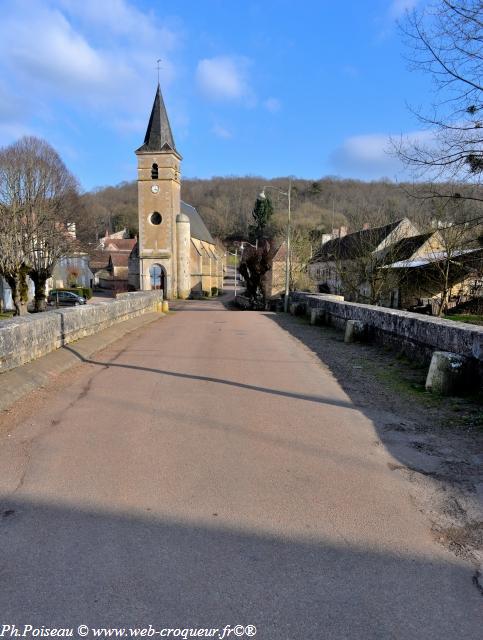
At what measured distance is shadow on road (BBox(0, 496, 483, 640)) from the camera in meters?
2.42

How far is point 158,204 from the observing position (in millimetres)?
50906

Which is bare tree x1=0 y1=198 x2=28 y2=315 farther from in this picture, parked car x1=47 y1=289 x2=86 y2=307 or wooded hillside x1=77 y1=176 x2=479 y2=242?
wooded hillside x1=77 y1=176 x2=479 y2=242

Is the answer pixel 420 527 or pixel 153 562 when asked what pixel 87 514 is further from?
pixel 420 527

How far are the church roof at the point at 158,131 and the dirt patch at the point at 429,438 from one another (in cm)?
4524

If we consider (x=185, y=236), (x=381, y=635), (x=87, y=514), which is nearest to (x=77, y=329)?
(x=87, y=514)

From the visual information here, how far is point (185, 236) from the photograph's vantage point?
52188 millimetres

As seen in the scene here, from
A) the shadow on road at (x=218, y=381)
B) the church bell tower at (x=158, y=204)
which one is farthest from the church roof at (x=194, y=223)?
Result: the shadow on road at (x=218, y=381)

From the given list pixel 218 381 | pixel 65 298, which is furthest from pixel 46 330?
pixel 65 298

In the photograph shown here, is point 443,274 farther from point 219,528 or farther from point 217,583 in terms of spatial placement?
point 217,583

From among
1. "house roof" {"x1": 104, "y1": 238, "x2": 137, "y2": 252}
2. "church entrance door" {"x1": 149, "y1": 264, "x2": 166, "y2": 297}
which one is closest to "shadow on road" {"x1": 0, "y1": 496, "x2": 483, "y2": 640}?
"church entrance door" {"x1": 149, "y1": 264, "x2": 166, "y2": 297}

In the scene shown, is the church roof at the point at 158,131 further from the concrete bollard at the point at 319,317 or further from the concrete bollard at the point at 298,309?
the concrete bollard at the point at 319,317

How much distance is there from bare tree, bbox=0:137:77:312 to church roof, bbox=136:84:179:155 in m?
20.6

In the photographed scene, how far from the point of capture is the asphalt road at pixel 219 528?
2.49 m

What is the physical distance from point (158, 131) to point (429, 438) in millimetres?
50911
